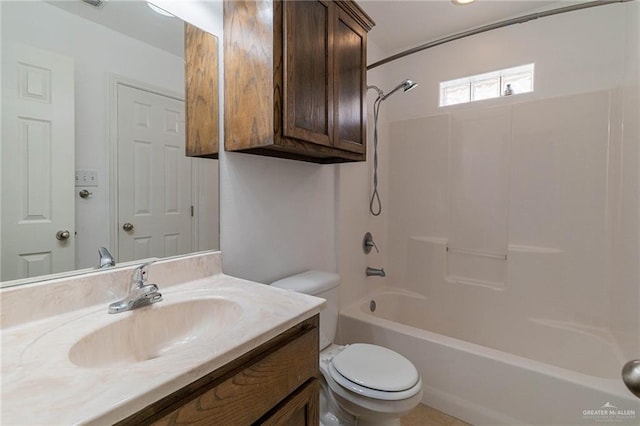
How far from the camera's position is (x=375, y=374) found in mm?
1182

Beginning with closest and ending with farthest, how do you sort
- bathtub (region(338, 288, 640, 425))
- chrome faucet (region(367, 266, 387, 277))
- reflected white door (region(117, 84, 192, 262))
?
1. reflected white door (region(117, 84, 192, 262))
2. bathtub (region(338, 288, 640, 425))
3. chrome faucet (region(367, 266, 387, 277))

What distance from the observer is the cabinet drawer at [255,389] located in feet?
1.80

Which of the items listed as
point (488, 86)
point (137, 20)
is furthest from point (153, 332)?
point (488, 86)

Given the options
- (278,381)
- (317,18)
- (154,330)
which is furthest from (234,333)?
(317,18)

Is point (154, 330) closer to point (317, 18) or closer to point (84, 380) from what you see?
point (84, 380)

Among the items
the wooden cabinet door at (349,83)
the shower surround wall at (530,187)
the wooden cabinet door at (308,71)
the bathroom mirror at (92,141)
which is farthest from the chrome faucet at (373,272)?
the bathroom mirror at (92,141)

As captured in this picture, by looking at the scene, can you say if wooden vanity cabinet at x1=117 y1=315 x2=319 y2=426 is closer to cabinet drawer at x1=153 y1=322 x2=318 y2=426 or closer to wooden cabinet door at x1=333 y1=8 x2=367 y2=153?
cabinet drawer at x1=153 y1=322 x2=318 y2=426

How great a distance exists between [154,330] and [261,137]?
2.40ft

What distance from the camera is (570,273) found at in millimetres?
1847

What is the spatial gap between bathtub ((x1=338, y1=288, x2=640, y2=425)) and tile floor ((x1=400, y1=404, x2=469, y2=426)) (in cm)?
3

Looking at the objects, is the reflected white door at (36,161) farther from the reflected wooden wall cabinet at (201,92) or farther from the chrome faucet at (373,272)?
the chrome faucet at (373,272)

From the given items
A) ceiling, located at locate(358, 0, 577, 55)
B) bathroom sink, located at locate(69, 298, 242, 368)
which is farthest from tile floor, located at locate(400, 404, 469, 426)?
ceiling, located at locate(358, 0, 577, 55)

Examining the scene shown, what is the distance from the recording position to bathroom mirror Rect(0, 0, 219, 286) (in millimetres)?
745

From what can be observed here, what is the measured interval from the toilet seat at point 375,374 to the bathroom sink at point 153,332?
0.62 metres
